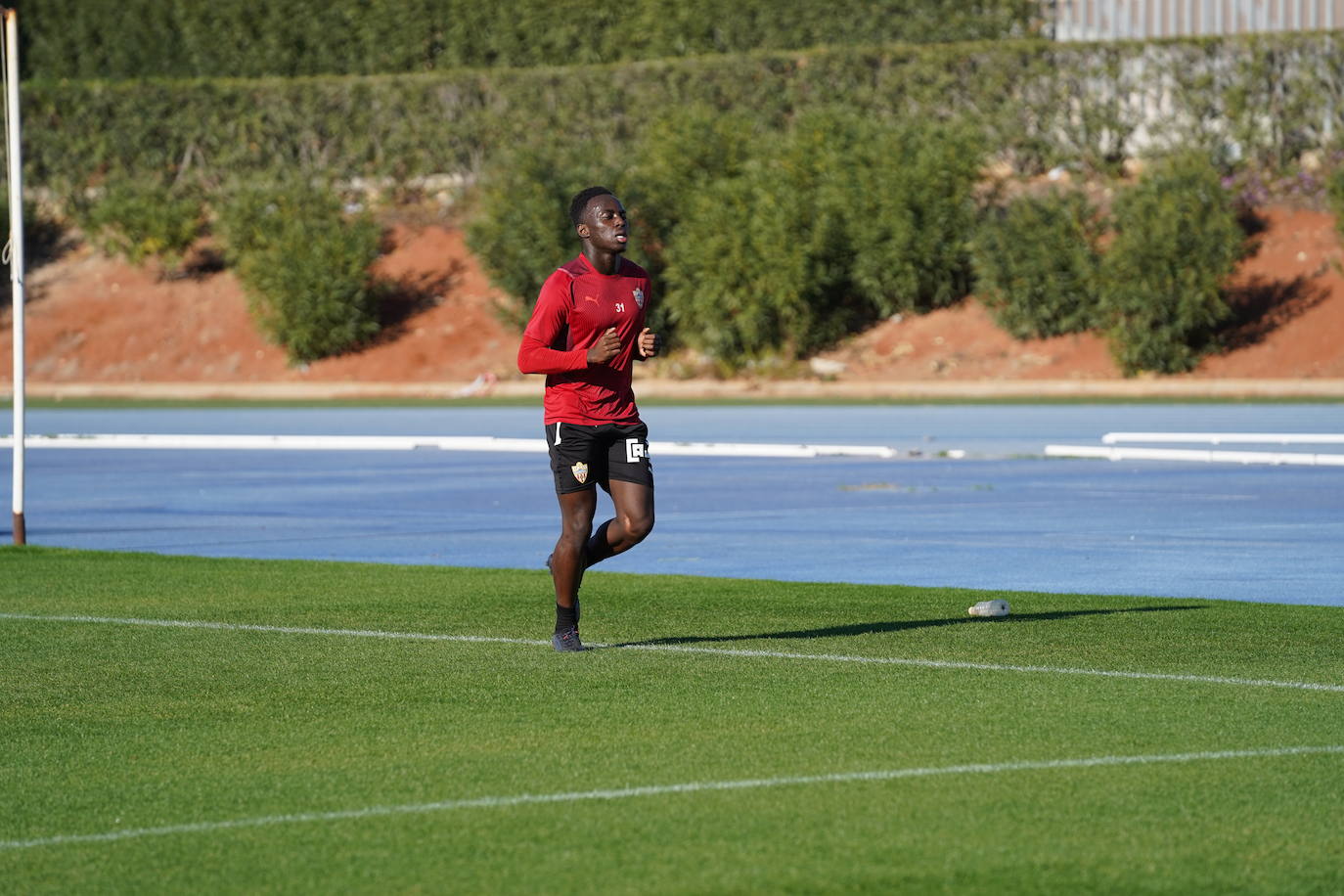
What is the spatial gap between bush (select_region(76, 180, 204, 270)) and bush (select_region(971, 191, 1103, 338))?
2302cm

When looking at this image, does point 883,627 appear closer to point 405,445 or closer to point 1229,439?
point 1229,439

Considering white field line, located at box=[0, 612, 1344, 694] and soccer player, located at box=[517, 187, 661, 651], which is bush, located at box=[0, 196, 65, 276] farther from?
soccer player, located at box=[517, 187, 661, 651]

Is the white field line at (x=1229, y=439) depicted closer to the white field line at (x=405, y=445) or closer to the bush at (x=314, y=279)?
the white field line at (x=405, y=445)

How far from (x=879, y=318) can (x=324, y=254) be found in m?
13.8

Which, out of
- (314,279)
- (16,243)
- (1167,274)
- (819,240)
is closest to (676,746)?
(16,243)

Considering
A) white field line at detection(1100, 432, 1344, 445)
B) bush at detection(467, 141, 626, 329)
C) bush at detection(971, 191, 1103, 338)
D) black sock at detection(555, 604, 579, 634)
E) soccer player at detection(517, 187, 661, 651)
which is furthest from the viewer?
bush at detection(467, 141, 626, 329)

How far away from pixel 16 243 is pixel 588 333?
6212 mm

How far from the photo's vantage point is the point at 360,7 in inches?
2655

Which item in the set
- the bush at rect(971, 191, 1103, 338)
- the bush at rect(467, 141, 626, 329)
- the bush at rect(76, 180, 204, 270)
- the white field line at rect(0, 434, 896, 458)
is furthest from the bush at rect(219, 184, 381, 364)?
the white field line at rect(0, 434, 896, 458)

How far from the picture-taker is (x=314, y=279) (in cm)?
5544

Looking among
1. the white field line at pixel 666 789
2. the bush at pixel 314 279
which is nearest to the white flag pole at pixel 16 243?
the white field line at pixel 666 789

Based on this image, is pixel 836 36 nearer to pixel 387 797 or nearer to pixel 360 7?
pixel 360 7

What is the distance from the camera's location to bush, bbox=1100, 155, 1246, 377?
1848 inches

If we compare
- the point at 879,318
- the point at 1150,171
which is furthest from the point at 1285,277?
the point at 879,318
